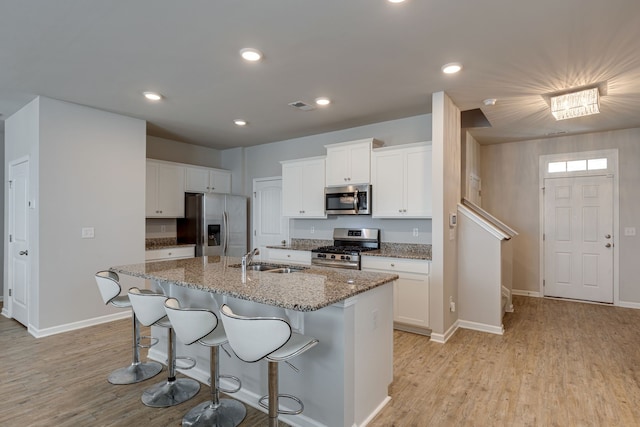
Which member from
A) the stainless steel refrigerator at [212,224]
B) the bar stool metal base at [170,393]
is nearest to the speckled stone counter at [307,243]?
the stainless steel refrigerator at [212,224]

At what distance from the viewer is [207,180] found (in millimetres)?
6078

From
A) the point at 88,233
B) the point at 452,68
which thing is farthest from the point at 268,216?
the point at 452,68

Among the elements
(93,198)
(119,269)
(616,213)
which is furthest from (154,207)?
(616,213)

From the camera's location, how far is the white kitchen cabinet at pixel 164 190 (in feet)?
17.0

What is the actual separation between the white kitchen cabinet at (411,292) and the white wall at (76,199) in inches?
130

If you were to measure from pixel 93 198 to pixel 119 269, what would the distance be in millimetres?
1678

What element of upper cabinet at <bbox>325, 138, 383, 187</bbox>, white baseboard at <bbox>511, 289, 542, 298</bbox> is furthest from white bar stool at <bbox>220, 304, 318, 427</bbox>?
white baseboard at <bbox>511, 289, 542, 298</bbox>

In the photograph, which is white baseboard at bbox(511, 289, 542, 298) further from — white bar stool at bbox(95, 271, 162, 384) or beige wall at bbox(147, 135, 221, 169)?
beige wall at bbox(147, 135, 221, 169)

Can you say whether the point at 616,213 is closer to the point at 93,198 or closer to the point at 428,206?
the point at 428,206

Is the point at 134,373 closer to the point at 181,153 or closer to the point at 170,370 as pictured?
the point at 170,370

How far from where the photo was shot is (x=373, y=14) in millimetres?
2234

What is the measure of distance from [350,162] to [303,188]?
935 mm

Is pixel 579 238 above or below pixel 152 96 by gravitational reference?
below

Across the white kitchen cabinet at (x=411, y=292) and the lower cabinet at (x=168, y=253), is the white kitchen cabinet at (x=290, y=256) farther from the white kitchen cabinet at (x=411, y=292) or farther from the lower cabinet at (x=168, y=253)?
the lower cabinet at (x=168, y=253)
